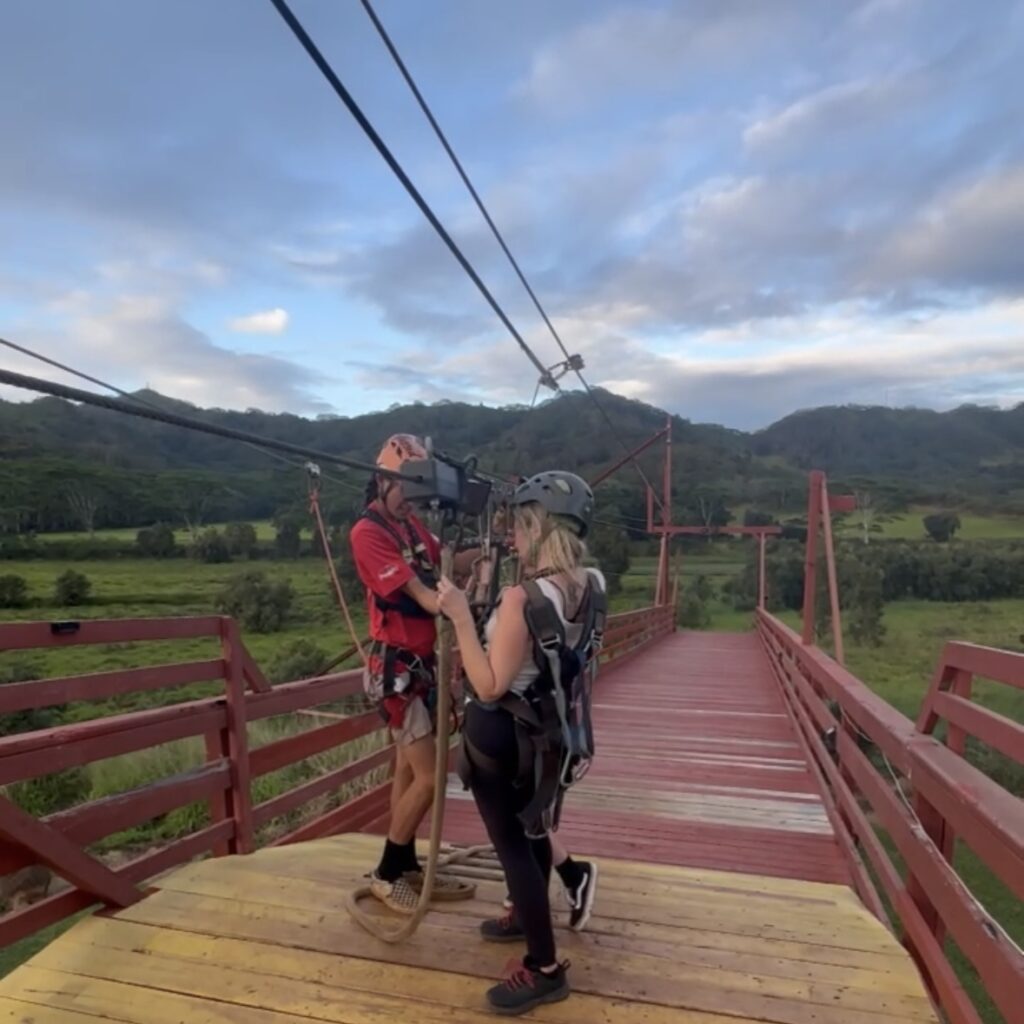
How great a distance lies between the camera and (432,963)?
2.52 meters

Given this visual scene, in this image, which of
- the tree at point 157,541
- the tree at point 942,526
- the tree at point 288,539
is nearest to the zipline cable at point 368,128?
the tree at point 288,539

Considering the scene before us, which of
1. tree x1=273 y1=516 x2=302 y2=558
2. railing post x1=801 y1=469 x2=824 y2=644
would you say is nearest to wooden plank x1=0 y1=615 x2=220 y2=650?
railing post x1=801 y1=469 x2=824 y2=644

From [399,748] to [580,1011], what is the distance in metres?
1.09

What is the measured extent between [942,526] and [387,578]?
78.4 meters

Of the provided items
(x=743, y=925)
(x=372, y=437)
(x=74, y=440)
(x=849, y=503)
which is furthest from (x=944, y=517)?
(x=743, y=925)

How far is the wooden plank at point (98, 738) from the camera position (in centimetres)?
235

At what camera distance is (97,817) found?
2.70 metres

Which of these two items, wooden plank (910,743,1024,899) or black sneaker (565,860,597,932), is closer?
wooden plank (910,743,1024,899)

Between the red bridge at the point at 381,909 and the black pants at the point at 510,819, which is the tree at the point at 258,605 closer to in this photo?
the red bridge at the point at 381,909

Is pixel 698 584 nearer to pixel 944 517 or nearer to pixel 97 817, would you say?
pixel 944 517

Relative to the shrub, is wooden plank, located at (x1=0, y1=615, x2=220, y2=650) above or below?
above

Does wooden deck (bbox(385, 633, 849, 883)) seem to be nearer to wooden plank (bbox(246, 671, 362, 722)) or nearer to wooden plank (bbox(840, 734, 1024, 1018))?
wooden plank (bbox(246, 671, 362, 722))

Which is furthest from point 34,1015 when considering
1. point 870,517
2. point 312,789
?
point 870,517

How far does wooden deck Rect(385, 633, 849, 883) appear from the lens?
4605mm
